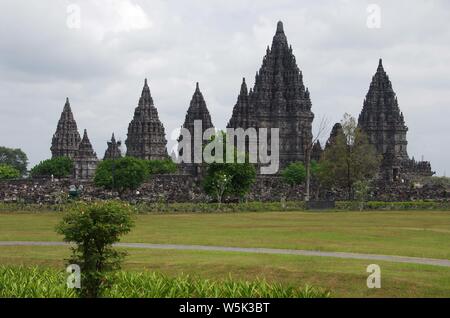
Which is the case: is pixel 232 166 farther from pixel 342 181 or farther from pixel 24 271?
pixel 24 271

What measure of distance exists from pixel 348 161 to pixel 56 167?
79.8 m

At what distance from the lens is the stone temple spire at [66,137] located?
→ 577ft

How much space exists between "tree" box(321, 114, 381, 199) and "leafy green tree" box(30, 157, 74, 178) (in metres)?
74.7

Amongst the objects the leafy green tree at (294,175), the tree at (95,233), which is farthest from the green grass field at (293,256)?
the leafy green tree at (294,175)

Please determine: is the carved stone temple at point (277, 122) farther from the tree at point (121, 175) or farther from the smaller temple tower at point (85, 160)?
the tree at point (121, 175)

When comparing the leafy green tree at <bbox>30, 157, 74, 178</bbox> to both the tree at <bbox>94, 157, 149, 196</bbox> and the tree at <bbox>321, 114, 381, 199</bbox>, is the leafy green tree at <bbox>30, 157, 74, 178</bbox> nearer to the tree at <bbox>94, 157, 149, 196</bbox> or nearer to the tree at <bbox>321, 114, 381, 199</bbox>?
the tree at <bbox>94, 157, 149, 196</bbox>

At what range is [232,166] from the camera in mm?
88312

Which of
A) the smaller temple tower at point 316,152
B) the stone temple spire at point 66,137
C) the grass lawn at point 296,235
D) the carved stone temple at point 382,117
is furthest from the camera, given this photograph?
the stone temple spire at point 66,137

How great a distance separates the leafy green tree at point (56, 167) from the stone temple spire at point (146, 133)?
1422 cm

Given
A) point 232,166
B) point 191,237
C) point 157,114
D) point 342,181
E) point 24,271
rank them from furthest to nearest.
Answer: point 157,114
point 342,181
point 232,166
point 191,237
point 24,271

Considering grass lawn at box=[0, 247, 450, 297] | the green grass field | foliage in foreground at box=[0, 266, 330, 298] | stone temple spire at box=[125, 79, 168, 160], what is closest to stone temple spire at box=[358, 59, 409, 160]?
stone temple spire at box=[125, 79, 168, 160]

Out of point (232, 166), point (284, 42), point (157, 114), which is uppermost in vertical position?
point (284, 42)
